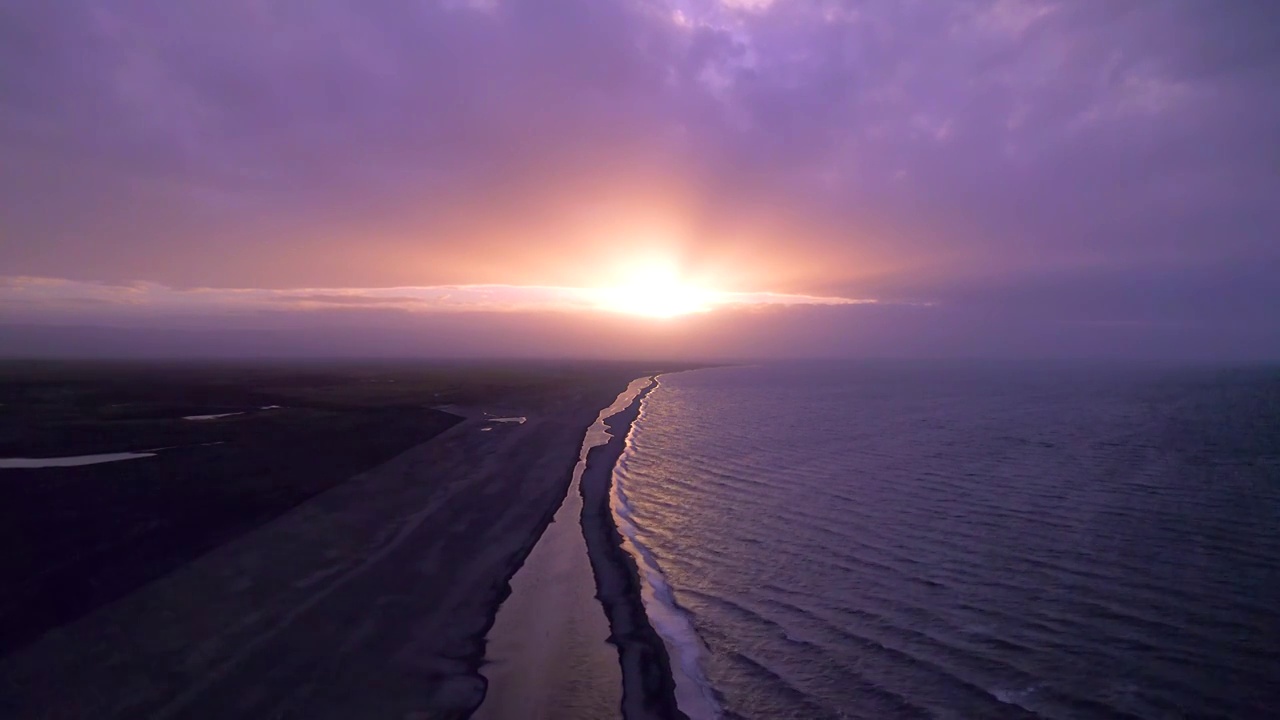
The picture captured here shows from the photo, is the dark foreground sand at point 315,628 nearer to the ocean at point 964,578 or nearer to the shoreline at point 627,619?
the shoreline at point 627,619

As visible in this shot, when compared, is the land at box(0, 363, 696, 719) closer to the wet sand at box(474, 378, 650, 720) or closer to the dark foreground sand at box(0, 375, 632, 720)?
the dark foreground sand at box(0, 375, 632, 720)

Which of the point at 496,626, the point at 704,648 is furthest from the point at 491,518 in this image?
the point at 704,648

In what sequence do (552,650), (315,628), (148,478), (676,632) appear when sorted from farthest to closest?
(148,478)
(676,632)
(315,628)
(552,650)

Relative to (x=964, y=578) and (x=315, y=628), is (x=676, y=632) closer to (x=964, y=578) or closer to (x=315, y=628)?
Answer: (x=315, y=628)

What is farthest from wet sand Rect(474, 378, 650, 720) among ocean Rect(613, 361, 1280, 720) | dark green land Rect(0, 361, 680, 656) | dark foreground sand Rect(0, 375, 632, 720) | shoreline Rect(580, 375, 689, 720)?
dark green land Rect(0, 361, 680, 656)

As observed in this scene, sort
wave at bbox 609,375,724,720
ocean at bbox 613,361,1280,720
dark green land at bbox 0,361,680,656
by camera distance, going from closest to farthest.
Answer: wave at bbox 609,375,724,720 < ocean at bbox 613,361,1280,720 < dark green land at bbox 0,361,680,656

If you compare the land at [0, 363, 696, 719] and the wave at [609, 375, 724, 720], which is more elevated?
the land at [0, 363, 696, 719]

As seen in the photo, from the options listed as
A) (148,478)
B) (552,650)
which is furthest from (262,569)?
(148,478)
